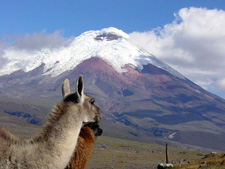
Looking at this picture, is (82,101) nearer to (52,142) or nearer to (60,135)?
(60,135)

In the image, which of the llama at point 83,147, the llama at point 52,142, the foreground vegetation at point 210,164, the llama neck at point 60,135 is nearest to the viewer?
the llama at point 52,142

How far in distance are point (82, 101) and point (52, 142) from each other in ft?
3.69

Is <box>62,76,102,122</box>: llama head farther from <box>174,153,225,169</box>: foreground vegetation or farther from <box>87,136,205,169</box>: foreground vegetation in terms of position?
<box>87,136,205,169</box>: foreground vegetation

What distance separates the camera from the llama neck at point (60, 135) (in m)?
6.19

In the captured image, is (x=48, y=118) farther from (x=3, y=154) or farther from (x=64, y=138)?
(x=3, y=154)

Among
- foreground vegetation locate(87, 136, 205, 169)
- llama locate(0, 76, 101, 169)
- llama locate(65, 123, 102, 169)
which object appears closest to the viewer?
llama locate(0, 76, 101, 169)

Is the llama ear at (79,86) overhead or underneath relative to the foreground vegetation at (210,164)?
overhead

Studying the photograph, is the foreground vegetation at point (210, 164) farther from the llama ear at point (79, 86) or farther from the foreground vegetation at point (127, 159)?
the foreground vegetation at point (127, 159)

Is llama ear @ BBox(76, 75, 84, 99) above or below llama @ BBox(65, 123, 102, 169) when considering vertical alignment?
above

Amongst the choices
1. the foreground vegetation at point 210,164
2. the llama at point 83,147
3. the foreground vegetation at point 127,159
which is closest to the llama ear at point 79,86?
the llama at point 83,147

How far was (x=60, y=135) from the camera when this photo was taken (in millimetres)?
6348

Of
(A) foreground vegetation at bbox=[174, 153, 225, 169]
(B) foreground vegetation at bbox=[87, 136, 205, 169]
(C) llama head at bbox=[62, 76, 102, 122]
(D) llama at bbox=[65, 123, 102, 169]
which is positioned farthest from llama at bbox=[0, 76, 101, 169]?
(B) foreground vegetation at bbox=[87, 136, 205, 169]

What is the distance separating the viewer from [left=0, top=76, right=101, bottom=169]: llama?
19.8 feet

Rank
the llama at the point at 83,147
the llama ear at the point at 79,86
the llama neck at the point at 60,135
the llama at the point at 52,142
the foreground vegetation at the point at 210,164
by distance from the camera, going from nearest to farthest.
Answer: the llama at the point at 52,142 < the llama neck at the point at 60,135 < the llama ear at the point at 79,86 < the llama at the point at 83,147 < the foreground vegetation at the point at 210,164
